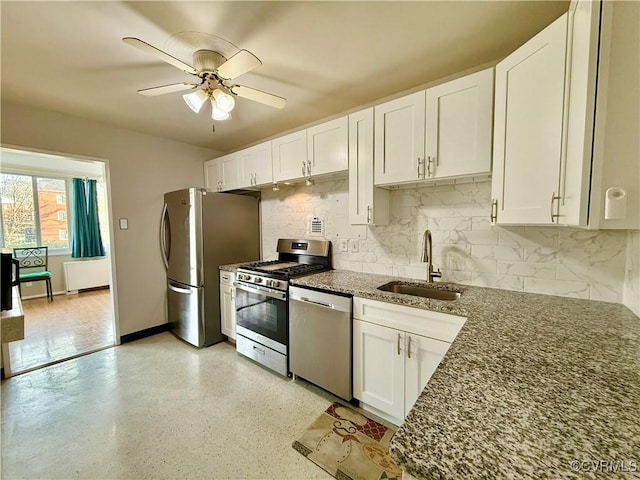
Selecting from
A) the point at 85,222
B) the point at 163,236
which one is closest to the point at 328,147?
the point at 163,236

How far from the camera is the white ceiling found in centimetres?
139

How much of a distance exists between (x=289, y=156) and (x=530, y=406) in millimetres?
2511

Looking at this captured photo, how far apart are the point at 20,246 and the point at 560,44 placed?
7.69 m

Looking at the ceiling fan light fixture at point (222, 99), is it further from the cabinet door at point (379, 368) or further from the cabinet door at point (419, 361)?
the cabinet door at point (419, 361)

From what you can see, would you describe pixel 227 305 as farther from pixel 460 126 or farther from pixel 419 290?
pixel 460 126

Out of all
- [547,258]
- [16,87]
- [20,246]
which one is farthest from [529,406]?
[20,246]

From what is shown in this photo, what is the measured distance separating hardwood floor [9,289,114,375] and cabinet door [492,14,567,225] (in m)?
4.16

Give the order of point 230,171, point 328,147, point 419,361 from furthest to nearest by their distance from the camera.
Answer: point 230,171
point 328,147
point 419,361

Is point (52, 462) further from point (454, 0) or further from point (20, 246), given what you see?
point (20, 246)

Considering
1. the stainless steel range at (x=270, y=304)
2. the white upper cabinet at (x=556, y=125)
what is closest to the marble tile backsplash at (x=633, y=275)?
the white upper cabinet at (x=556, y=125)

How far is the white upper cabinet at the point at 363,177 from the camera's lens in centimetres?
212

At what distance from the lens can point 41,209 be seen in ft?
16.8

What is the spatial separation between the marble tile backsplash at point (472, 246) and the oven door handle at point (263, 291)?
72 cm

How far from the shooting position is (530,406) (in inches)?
25.5
